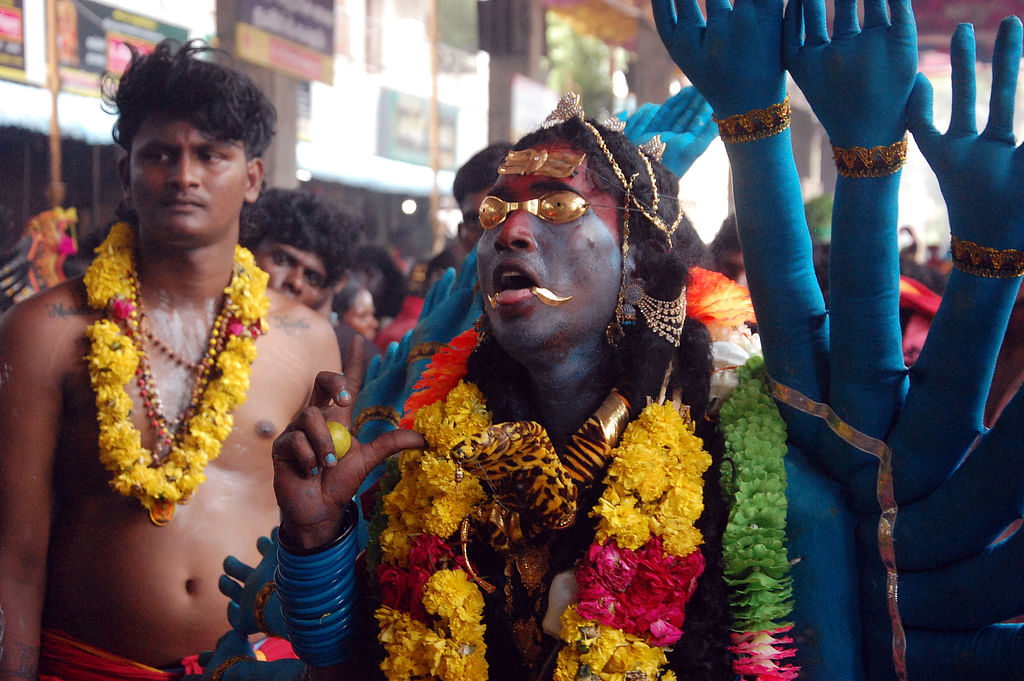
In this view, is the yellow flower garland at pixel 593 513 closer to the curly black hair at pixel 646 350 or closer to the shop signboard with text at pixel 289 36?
the curly black hair at pixel 646 350

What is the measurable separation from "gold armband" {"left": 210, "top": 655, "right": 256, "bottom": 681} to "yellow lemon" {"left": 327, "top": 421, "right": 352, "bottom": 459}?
2.74 ft

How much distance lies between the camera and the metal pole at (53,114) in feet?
12.9

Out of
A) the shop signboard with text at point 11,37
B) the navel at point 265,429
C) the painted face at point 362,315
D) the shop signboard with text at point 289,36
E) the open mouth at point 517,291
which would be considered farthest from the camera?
the painted face at point 362,315

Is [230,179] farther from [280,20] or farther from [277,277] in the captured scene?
[280,20]

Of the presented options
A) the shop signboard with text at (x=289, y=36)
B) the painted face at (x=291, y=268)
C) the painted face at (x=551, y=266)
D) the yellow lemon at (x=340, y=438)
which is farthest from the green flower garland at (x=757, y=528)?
the shop signboard with text at (x=289, y=36)

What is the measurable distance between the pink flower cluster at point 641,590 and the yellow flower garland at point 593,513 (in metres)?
0.02

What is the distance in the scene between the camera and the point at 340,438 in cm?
159

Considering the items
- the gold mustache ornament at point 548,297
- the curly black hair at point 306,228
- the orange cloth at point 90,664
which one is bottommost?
the orange cloth at point 90,664

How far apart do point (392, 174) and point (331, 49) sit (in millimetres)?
6462

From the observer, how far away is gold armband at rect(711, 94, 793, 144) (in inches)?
64.0

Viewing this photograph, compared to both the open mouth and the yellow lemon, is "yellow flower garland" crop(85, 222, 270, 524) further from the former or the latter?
the open mouth

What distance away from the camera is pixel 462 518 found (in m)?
1.80

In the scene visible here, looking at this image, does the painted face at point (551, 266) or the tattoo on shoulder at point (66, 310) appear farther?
the tattoo on shoulder at point (66, 310)

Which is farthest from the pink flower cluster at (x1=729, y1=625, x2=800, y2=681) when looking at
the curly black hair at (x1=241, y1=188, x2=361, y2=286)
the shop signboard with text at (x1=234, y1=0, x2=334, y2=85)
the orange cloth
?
the shop signboard with text at (x1=234, y1=0, x2=334, y2=85)
